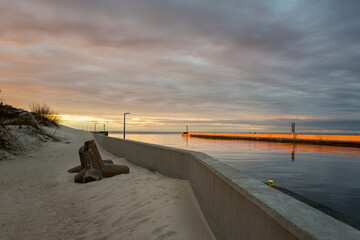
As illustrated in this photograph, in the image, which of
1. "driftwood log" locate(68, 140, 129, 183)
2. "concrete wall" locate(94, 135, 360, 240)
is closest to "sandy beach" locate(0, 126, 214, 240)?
"driftwood log" locate(68, 140, 129, 183)

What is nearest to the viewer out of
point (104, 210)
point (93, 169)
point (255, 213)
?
point (255, 213)

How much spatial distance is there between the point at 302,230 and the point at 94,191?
7789 mm

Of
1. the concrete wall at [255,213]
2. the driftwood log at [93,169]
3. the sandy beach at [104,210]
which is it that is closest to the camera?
the concrete wall at [255,213]

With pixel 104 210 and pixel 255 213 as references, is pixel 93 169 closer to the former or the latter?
pixel 104 210

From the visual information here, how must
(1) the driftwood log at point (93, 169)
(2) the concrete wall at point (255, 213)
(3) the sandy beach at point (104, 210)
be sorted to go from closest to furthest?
(2) the concrete wall at point (255, 213), (3) the sandy beach at point (104, 210), (1) the driftwood log at point (93, 169)

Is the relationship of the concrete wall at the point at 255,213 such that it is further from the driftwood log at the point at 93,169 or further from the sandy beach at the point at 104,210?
the driftwood log at the point at 93,169

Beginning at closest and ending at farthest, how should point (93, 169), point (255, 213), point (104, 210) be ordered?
1. point (255, 213)
2. point (104, 210)
3. point (93, 169)

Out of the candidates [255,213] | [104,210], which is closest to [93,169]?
[104,210]

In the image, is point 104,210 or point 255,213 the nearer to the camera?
point 255,213

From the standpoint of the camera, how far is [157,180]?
29.5 feet

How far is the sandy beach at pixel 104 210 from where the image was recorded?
5000 mm

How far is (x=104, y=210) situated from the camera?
6.59 metres

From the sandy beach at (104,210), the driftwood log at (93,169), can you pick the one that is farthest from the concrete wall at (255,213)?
the driftwood log at (93,169)

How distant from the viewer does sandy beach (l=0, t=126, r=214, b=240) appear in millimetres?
5000
